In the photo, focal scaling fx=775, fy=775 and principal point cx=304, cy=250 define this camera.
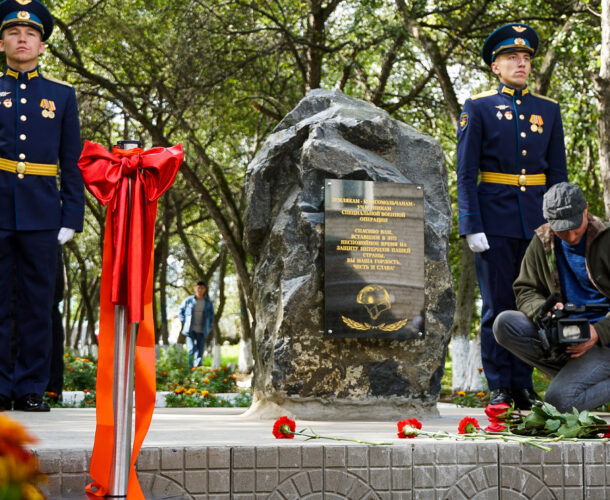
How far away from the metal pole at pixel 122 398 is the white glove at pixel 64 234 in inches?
103

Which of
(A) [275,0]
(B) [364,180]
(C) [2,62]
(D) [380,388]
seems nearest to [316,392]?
(D) [380,388]

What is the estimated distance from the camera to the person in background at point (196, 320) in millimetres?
16969

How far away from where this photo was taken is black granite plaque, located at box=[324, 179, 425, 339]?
534 cm

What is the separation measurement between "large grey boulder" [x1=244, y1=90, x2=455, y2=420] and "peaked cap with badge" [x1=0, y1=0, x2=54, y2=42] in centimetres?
184

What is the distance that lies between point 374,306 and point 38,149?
2.52 m

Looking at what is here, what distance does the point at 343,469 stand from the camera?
330 cm

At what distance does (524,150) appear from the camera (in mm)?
5695

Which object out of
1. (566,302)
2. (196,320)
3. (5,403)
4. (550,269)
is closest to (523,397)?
(566,302)

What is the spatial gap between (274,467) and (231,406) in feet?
16.4

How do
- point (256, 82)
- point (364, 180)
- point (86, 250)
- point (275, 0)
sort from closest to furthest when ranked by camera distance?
1. point (364, 180)
2. point (275, 0)
3. point (256, 82)
4. point (86, 250)

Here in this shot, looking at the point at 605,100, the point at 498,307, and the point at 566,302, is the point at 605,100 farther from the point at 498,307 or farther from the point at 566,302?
the point at 566,302

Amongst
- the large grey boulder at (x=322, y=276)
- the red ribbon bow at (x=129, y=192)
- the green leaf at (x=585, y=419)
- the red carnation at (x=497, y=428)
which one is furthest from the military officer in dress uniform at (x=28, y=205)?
the green leaf at (x=585, y=419)

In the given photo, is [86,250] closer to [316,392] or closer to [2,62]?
[2,62]

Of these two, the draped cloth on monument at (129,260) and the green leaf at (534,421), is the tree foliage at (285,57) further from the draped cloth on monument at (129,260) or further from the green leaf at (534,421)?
the draped cloth on monument at (129,260)
